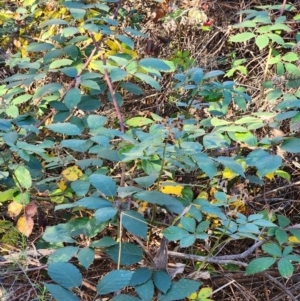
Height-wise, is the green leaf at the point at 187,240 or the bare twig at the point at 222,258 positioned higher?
the green leaf at the point at 187,240

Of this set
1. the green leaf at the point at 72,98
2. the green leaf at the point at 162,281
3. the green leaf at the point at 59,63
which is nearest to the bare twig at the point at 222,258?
the green leaf at the point at 162,281

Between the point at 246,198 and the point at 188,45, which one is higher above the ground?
the point at 188,45

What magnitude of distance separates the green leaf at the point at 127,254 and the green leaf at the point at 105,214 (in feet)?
0.55

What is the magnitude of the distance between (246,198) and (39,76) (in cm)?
90

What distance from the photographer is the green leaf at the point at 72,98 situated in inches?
60.7

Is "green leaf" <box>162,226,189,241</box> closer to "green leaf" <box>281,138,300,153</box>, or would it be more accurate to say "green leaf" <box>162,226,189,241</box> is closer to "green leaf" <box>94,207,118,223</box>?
"green leaf" <box>94,207,118,223</box>

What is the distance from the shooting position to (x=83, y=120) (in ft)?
5.27

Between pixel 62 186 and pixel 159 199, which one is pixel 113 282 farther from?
pixel 62 186

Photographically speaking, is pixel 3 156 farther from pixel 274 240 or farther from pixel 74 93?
pixel 274 240

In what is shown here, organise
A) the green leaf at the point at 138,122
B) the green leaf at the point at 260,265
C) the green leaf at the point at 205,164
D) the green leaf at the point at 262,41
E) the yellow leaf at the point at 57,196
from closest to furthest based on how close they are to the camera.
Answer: the green leaf at the point at 205,164 → the green leaf at the point at 260,265 → the yellow leaf at the point at 57,196 → the green leaf at the point at 138,122 → the green leaf at the point at 262,41

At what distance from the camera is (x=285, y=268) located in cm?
116

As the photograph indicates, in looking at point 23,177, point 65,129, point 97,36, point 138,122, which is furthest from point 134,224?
point 97,36

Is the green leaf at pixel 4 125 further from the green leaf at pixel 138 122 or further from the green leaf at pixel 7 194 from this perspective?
the green leaf at pixel 138 122

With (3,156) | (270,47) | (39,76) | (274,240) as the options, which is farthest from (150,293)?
(270,47)
